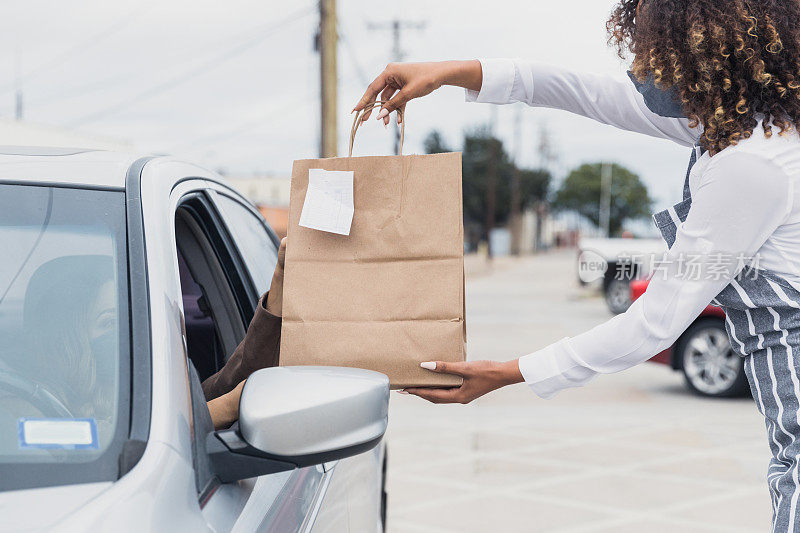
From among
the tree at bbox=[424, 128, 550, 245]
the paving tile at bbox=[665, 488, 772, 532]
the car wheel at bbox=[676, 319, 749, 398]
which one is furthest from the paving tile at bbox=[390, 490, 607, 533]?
the tree at bbox=[424, 128, 550, 245]

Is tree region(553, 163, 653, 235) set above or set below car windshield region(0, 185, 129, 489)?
below

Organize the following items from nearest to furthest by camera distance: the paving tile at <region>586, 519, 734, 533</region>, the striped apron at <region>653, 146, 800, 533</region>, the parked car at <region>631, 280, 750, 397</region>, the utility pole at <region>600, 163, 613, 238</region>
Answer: the striped apron at <region>653, 146, 800, 533</region>, the paving tile at <region>586, 519, 734, 533</region>, the parked car at <region>631, 280, 750, 397</region>, the utility pole at <region>600, 163, 613, 238</region>

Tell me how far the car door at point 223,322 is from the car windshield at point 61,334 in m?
0.17

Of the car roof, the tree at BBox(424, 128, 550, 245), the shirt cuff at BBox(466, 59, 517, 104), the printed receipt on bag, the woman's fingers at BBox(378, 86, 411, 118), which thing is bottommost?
the tree at BBox(424, 128, 550, 245)

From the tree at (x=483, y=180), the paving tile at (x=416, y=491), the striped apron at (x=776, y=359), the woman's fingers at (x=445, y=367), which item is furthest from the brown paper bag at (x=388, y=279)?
the tree at (x=483, y=180)

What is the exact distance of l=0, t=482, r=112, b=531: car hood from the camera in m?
1.12

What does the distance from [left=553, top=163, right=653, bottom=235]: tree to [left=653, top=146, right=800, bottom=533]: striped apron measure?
Answer: 10330cm

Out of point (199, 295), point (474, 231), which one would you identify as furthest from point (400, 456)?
point (474, 231)

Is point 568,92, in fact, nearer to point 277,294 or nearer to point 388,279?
point 388,279

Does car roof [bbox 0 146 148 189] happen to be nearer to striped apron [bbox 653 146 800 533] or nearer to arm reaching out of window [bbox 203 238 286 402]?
arm reaching out of window [bbox 203 238 286 402]

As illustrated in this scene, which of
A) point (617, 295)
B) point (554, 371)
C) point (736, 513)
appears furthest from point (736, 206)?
point (617, 295)

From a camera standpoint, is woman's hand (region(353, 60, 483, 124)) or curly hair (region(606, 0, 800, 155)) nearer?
curly hair (region(606, 0, 800, 155))

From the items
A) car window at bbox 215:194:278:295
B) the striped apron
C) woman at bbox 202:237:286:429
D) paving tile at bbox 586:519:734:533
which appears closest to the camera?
the striped apron

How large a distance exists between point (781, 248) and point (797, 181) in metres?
0.13
